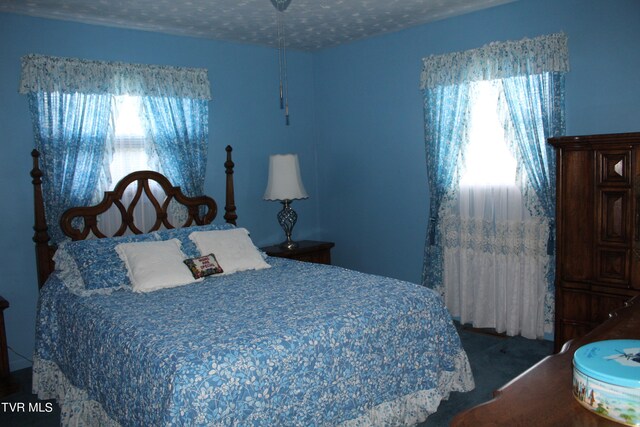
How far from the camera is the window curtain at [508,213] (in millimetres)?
3650

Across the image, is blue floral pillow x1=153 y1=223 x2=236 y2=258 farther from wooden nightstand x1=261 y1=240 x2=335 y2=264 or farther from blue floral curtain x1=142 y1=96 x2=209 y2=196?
wooden nightstand x1=261 y1=240 x2=335 y2=264

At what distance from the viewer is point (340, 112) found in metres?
5.17

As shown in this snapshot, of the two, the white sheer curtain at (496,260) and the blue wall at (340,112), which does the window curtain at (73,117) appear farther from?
the white sheer curtain at (496,260)

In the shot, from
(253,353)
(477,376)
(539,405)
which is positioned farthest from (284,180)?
(539,405)

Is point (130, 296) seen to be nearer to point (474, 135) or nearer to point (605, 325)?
point (605, 325)

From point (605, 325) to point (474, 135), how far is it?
2.69 m

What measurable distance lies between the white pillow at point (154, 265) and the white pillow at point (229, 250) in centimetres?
22

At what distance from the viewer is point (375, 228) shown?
4.98m

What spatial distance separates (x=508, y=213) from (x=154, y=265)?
2628 mm

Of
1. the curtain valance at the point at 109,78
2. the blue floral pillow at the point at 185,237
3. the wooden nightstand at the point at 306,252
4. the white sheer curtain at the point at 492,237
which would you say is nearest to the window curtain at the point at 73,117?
the curtain valance at the point at 109,78

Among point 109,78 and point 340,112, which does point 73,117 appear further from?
point 340,112

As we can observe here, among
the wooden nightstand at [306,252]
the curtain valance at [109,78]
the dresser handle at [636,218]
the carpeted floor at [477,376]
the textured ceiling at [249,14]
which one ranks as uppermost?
the textured ceiling at [249,14]

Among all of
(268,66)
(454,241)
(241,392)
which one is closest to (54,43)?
(268,66)

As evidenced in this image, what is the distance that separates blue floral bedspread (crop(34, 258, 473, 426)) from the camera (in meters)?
2.03
